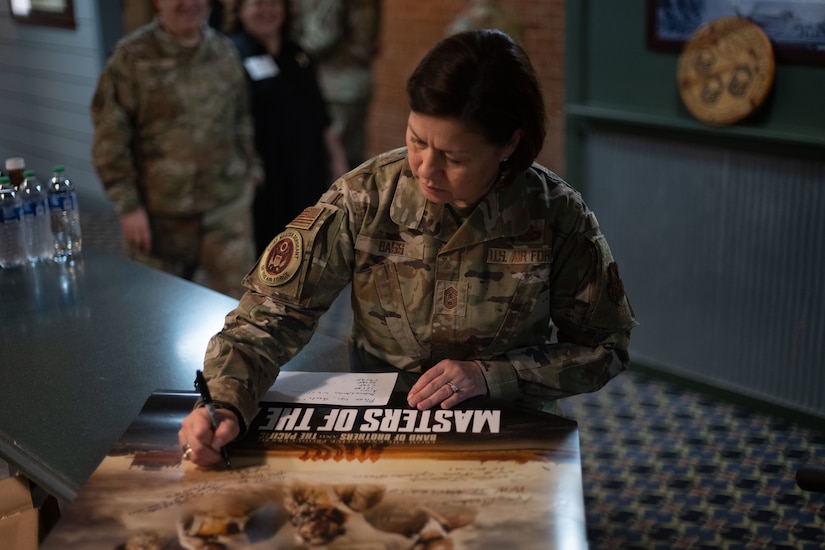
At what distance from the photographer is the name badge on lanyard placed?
4.31 meters

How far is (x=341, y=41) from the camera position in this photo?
5.99m

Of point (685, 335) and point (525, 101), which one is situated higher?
point (525, 101)

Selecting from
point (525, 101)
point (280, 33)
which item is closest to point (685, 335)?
point (280, 33)

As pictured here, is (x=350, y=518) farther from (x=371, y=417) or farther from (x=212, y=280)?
(x=212, y=280)

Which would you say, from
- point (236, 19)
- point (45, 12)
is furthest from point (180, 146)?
point (45, 12)

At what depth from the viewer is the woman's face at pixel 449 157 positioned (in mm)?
1533

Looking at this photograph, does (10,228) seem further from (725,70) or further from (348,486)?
(725,70)

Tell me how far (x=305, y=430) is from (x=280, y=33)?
10.4ft

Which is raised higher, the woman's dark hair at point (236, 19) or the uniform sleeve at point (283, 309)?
the woman's dark hair at point (236, 19)

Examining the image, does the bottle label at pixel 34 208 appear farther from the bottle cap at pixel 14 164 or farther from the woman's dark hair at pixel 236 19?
the woman's dark hair at pixel 236 19

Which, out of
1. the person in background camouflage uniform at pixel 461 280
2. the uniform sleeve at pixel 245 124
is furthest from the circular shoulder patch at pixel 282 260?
the uniform sleeve at pixel 245 124

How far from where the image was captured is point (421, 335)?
1.75 meters

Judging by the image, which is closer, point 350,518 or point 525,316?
point 350,518

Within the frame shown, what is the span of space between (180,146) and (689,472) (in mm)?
2166
